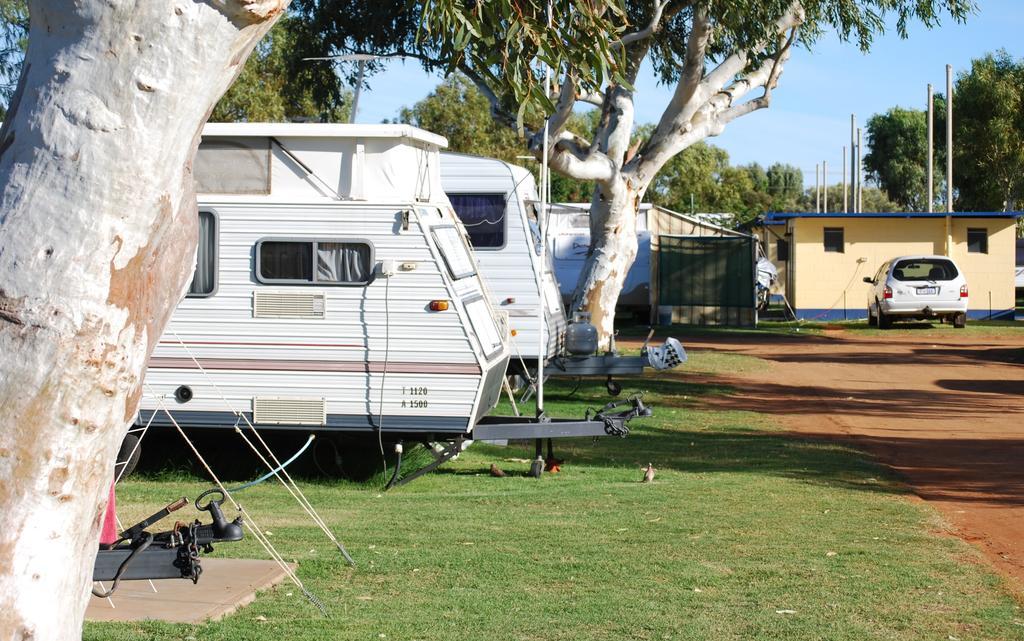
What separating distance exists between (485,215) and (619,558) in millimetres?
7438

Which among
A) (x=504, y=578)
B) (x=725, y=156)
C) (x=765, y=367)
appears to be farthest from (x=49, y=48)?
(x=725, y=156)

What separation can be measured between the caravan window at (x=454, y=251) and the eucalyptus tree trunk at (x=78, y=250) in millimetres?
6606

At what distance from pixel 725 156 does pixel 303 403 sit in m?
63.0

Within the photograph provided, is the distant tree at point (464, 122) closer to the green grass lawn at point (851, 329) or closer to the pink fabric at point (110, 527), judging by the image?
the green grass lawn at point (851, 329)

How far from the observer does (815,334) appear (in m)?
30.1

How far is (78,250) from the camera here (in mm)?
3379

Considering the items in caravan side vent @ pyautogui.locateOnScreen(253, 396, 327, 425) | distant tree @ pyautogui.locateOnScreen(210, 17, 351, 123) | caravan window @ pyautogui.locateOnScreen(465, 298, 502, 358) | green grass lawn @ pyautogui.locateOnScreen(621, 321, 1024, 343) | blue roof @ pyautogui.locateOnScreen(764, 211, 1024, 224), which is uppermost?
distant tree @ pyautogui.locateOnScreen(210, 17, 351, 123)

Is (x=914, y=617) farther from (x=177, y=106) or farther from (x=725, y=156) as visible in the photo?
(x=725, y=156)

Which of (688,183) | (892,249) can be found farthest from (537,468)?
(688,183)

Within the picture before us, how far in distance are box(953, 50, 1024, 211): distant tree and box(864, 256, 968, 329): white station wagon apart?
67.9 feet

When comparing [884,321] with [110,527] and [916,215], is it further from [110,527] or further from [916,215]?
[110,527]

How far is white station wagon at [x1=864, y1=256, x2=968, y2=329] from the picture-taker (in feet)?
97.5

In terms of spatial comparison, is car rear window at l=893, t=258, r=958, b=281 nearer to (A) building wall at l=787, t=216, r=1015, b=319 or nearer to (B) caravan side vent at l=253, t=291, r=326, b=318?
(A) building wall at l=787, t=216, r=1015, b=319

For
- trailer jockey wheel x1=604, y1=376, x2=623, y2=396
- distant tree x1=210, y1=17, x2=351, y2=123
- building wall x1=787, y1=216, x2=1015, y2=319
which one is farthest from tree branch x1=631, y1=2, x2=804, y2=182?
building wall x1=787, y1=216, x2=1015, y2=319
